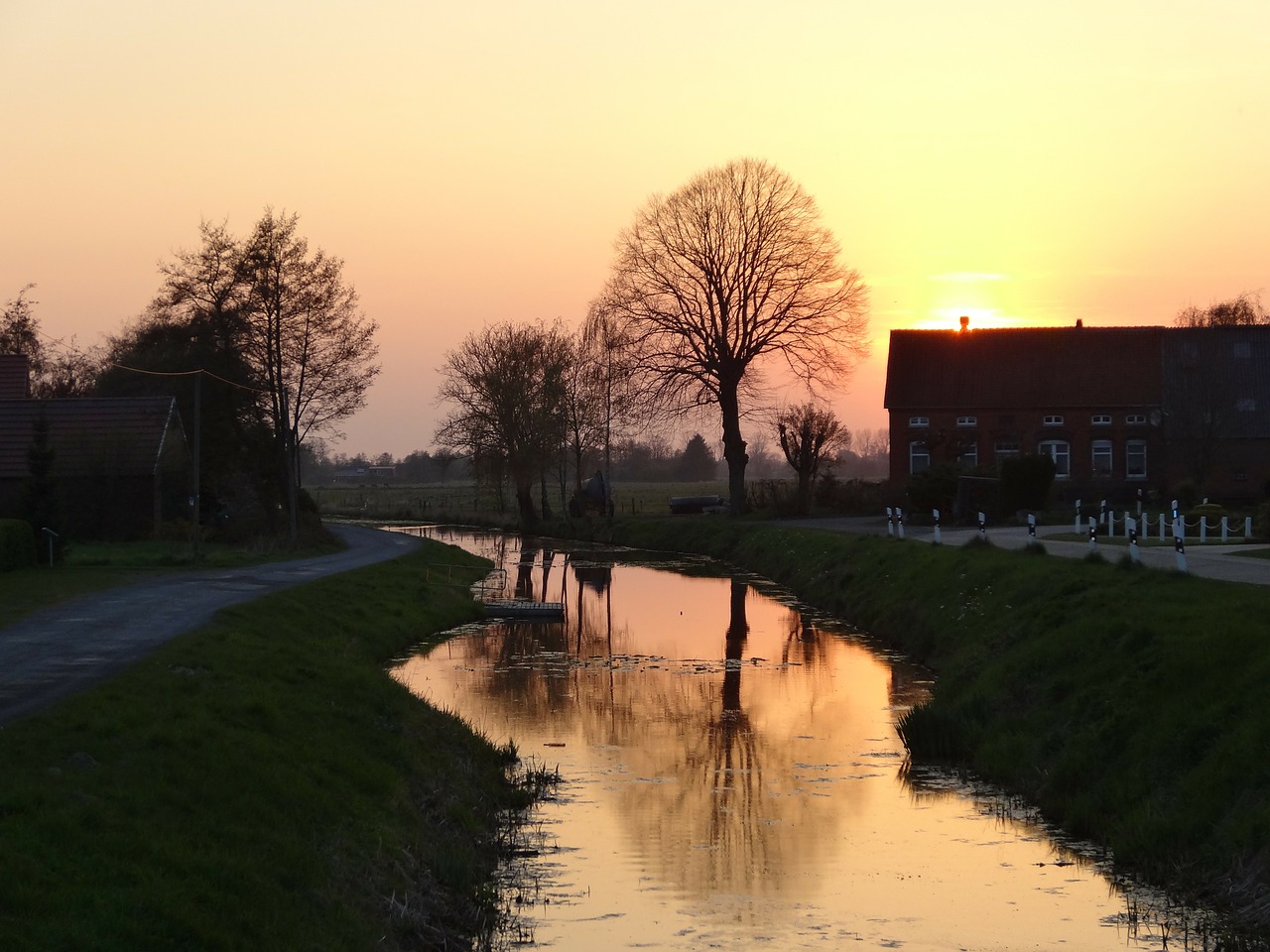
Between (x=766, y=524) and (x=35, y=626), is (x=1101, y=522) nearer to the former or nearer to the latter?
(x=766, y=524)

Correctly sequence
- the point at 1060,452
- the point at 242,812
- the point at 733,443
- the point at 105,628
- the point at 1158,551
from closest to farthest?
the point at 242,812, the point at 105,628, the point at 1158,551, the point at 733,443, the point at 1060,452

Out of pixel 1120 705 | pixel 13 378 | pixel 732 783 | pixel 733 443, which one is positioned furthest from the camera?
pixel 733 443

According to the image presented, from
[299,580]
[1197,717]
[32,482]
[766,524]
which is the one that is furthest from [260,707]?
[766,524]

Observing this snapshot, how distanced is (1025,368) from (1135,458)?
6.17 m

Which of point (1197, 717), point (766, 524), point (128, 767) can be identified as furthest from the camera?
point (766, 524)

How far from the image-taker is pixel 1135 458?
195 ft

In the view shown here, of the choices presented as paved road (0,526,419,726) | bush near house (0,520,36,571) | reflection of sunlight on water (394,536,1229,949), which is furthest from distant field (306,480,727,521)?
reflection of sunlight on water (394,536,1229,949)

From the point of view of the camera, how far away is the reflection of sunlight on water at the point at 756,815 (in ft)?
32.0

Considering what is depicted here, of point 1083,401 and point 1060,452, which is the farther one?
point 1083,401

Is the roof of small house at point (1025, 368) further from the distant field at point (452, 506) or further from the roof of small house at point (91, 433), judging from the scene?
the roof of small house at point (91, 433)

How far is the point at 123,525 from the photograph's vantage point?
41.5 metres

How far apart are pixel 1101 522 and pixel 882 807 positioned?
2640 centimetres

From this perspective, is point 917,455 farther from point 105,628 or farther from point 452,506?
point 105,628

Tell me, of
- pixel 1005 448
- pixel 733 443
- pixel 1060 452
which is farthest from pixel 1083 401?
pixel 733 443
